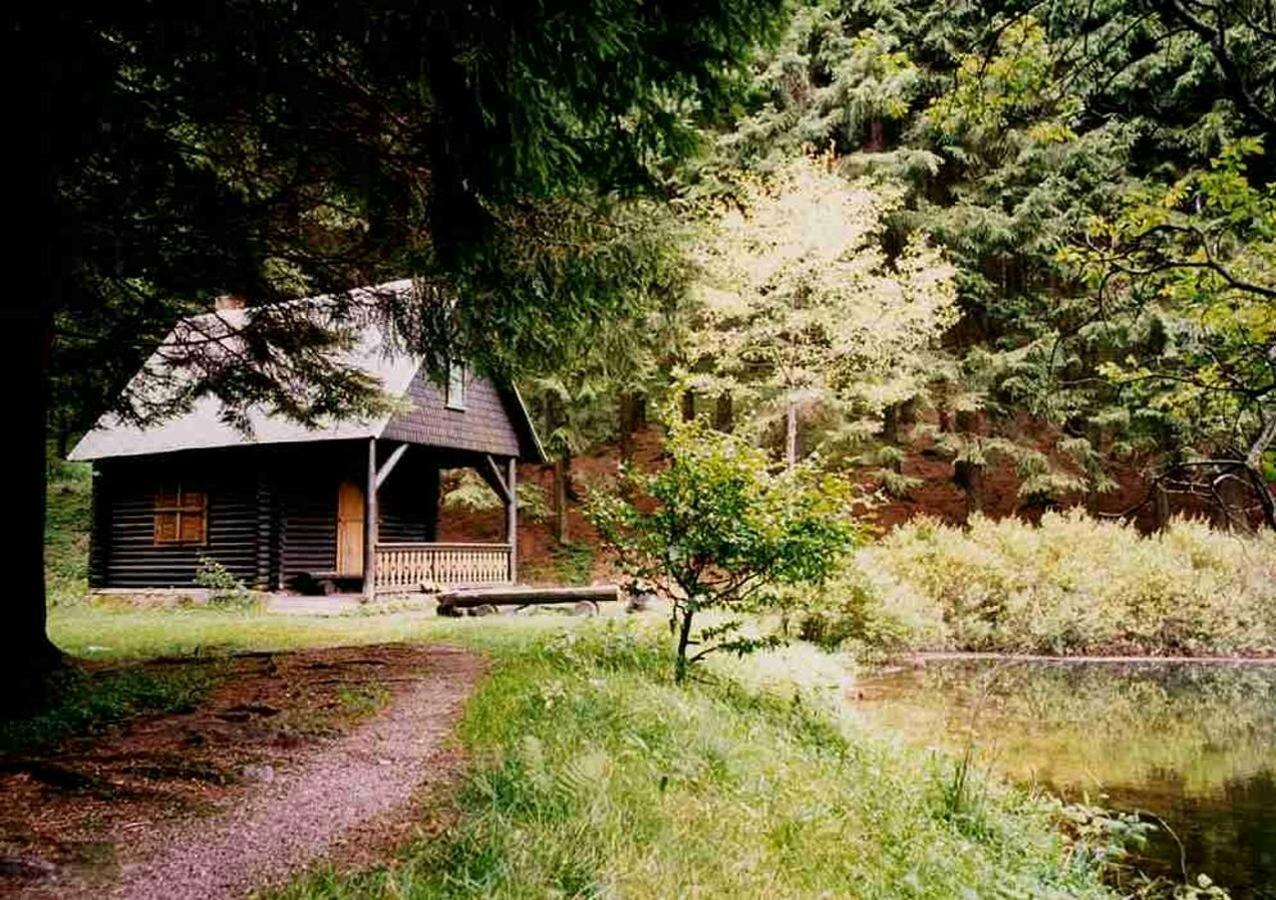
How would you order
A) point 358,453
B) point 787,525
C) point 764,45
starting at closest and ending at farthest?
point 764,45, point 787,525, point 358,453

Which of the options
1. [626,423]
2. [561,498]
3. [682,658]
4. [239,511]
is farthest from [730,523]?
[626,423]

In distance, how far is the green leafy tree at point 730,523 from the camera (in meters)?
8.45

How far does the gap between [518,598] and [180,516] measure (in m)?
9.32

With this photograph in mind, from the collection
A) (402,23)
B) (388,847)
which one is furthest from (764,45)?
(388,847)

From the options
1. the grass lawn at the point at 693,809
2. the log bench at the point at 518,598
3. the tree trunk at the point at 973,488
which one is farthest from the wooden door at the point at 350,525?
the tree trunk at the point at 973,488

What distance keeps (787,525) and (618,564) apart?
5.97 feet

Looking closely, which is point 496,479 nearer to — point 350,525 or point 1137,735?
point 350,525

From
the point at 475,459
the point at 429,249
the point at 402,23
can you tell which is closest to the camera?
the point at 402,23

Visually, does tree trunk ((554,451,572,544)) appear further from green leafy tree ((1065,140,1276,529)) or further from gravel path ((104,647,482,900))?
green leafy tree ((1065,140,1276,529))

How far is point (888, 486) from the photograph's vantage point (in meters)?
25.8

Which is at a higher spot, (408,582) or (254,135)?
(254,135)

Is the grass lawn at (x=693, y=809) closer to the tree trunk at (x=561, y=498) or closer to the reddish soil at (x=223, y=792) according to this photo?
the reddish soil at (x=223, y=792)

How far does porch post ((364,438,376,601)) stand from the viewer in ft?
58.6

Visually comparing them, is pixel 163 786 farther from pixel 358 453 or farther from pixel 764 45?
pixel 358 453
